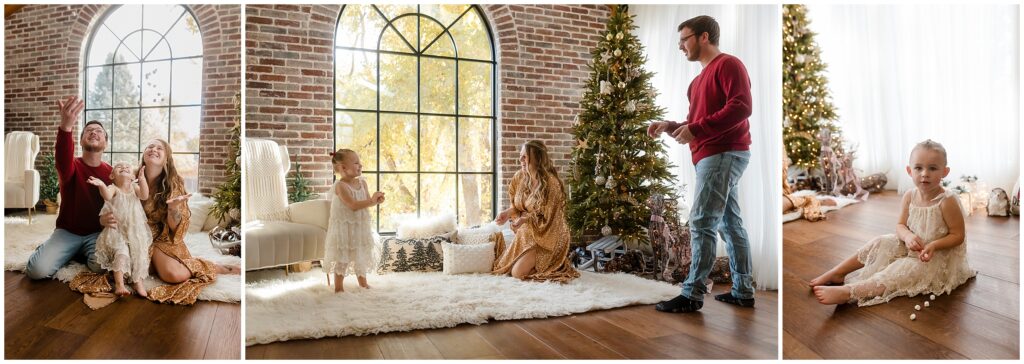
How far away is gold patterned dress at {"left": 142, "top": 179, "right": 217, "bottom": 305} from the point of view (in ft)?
8.07

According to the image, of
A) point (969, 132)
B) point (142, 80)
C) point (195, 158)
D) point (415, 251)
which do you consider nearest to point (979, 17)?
point (969, 132)

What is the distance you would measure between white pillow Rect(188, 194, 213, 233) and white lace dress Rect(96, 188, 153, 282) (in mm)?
182

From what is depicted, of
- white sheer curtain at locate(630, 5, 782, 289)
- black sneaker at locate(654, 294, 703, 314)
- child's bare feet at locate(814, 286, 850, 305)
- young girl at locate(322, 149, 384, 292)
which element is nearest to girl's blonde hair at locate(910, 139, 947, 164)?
white sheer curtain at locate(630, 5, 782, 289)

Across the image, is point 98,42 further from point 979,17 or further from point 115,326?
point 979,17

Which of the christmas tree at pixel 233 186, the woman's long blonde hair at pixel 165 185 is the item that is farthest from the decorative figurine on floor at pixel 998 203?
the woman's long blonde hair at pixel 165 185

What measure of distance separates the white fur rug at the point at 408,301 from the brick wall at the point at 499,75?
1.75ft

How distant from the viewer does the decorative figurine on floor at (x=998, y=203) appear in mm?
2434

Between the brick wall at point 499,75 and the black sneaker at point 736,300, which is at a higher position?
the brick wall at point 499,75

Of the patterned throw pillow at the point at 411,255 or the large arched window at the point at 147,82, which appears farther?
the patterned throw pillow at the point at 411,255

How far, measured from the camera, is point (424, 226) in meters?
3.03

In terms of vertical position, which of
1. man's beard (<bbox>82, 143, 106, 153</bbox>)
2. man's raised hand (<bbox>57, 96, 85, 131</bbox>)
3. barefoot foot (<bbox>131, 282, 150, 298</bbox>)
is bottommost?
barefoot foot (<bbox>131, 282, 150, 298</bbox>)

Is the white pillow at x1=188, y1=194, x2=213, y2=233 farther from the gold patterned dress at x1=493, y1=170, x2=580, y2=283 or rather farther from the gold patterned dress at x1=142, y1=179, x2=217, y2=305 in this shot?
the gold patterned dress at x1=493, y1=170, x2=580, y2=283

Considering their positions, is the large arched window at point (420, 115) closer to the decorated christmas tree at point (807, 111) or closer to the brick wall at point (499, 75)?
the brick wall at point (499, 75)

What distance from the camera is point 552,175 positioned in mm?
2982
